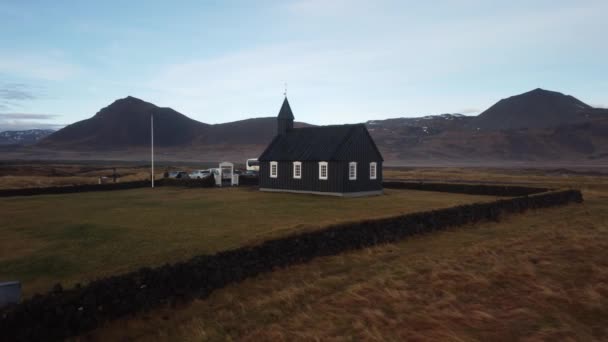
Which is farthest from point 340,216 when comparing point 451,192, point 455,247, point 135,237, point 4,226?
point 451,192

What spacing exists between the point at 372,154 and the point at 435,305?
3104 centimetres

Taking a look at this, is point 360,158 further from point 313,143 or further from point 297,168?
point 297,168

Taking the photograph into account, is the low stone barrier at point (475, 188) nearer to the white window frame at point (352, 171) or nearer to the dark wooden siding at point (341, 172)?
the dark wooden siding at point (341, 172)

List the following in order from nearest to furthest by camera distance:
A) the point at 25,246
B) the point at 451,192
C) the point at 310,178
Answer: the point at 25,246 < the point at 310,178 < the point at 451,192

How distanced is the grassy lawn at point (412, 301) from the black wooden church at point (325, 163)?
2056cm

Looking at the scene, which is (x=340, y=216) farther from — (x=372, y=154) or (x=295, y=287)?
(x=372, y=154)

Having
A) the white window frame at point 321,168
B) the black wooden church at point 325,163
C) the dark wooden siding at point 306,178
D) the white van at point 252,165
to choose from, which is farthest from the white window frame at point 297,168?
the white van at point 252,165

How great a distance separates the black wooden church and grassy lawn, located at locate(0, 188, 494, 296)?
2939 millimetres

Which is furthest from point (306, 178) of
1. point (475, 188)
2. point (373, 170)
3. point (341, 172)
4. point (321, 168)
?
point (475, 188)

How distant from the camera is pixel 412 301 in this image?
11453 mm

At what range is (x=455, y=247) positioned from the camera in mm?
18328

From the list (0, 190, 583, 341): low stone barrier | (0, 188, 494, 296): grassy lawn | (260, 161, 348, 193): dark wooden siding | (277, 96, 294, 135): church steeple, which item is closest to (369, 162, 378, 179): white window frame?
(260, 161, 348, 193): dark wooden siding

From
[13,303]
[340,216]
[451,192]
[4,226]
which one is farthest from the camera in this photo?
[451,192]

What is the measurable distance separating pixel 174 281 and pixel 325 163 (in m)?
27.9
